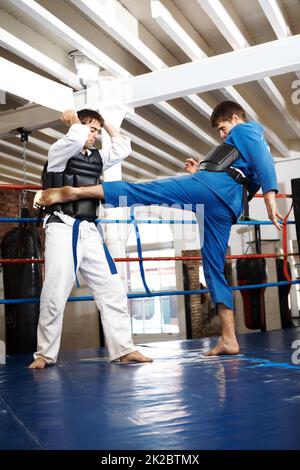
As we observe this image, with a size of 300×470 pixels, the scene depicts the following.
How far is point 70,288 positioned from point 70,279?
0.04m

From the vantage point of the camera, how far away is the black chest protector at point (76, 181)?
7.73ft

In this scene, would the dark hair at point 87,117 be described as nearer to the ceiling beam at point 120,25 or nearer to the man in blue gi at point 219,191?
the man in blue gi at point 219,191

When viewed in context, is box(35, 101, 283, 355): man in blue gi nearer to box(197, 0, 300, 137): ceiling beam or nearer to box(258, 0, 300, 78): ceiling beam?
box(197, 0, 300, 137): ceiling beam

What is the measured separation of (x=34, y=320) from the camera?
3.97 m

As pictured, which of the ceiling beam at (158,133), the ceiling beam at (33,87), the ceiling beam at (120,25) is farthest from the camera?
the ceiling beam at (158,133)

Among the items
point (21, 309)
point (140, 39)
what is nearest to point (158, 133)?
point (140, 39)

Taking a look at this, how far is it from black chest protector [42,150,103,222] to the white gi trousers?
5 cm

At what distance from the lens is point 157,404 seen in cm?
135

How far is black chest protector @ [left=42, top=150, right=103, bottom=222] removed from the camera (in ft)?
7.73

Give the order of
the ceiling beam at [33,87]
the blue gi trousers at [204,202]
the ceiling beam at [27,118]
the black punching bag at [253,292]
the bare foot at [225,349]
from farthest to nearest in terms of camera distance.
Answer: the black punching bag at [253,292] < the ceiling beam at [27,118] < the ceiling beam at [33,87] < the bare foot at [225,349] < the blue gi trousers at [204,202]

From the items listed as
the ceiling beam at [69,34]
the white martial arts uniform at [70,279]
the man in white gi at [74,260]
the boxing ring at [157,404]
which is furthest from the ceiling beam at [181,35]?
the boxing ring at [157,404]

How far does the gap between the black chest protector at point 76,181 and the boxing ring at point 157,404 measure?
2.46ft
